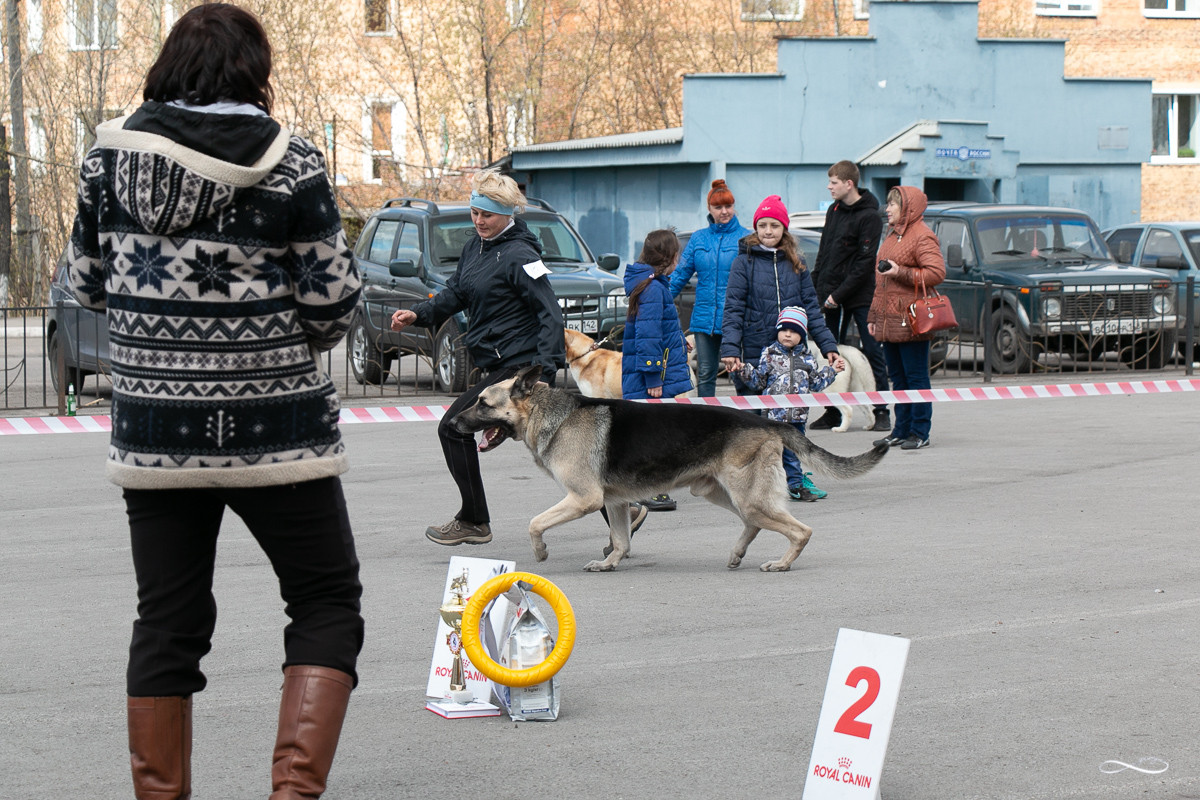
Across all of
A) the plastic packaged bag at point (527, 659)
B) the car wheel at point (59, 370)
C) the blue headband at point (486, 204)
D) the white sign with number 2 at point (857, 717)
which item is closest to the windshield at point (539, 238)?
the car wheel at point (59, 370)

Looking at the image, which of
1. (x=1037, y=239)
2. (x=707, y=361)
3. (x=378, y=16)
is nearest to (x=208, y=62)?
(x=707, y=361)

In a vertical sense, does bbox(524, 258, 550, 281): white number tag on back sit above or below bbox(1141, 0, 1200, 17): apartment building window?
below

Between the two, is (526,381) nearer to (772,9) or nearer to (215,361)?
(215,361)

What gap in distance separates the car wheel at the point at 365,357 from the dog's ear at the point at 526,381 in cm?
884

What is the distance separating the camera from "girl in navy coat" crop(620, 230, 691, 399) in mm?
9234

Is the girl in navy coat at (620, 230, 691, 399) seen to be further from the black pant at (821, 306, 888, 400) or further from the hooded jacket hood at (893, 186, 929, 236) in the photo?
the black pant at (821, 306, 888, 400)

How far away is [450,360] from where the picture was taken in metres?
15.4

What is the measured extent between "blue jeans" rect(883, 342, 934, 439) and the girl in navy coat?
286 cm

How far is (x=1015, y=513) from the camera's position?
8969 mm

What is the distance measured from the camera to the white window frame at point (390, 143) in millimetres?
32500

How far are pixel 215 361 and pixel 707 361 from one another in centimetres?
738

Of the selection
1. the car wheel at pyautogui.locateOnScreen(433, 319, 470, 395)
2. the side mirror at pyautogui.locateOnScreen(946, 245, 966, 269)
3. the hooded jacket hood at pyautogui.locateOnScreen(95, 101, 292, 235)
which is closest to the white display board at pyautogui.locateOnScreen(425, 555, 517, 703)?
the hooded jacket hood at pyautogui.locateOnScreen(95, 101, 292, 235)

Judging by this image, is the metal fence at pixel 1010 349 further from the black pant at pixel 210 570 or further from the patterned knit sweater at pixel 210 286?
the patterned knit sweater at pixel 210 286

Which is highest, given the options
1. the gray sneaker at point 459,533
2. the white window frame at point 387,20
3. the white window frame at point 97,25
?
the white window frame at point 387,20
